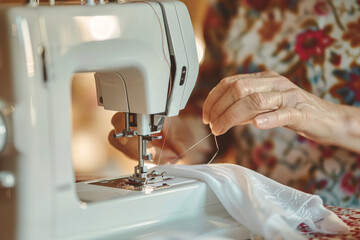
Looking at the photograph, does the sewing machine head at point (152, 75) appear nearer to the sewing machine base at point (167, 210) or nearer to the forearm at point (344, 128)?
the sewing machine base at point (167, 210)

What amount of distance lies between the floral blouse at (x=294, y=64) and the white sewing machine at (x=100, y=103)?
0.94m

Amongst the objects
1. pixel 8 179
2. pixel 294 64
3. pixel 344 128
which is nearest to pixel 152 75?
pixel 8 179

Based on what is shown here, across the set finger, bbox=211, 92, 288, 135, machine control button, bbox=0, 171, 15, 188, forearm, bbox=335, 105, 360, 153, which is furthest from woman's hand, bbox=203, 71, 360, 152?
machine control button, bbox=0, 171, 15, 188

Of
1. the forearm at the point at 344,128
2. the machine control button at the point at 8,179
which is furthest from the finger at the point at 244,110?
the machine control button at the point at 8,179

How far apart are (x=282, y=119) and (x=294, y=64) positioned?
822mm

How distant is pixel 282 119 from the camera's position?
5.00 ft

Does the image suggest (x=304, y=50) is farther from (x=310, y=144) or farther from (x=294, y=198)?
(x=294, y=198)

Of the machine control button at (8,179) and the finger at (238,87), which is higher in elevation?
the finger at (238,87)

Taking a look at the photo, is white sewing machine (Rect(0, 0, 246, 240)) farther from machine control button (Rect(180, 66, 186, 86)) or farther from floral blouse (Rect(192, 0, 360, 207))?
floral blouse (Rect(192, 0, 360, 207))

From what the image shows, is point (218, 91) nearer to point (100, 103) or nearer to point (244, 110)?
point (244, 110)

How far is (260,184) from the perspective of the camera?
54.4 inches

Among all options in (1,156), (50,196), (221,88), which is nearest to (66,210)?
(50,196)

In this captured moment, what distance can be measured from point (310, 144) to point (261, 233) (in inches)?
42.6

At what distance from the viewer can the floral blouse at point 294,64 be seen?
219 centimetres
